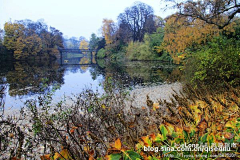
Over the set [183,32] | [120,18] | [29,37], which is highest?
[120,18]

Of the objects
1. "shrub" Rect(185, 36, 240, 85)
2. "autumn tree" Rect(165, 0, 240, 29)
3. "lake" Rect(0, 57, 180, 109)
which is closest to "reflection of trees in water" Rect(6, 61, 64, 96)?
"lake" Rect(0, 57, 180, 109)

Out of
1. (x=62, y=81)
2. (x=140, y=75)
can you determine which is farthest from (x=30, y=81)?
(x=140, y=75)

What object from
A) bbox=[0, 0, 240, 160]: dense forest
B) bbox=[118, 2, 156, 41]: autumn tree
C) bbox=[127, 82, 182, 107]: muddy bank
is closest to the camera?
bbox=[0, 0, 240, 160]: dense forest

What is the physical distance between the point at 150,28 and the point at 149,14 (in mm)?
7664

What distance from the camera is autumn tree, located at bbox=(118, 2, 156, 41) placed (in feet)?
182

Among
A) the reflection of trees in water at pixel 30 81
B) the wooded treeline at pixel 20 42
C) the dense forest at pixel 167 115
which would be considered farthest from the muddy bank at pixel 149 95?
the wooded treeline at pixel 20 42

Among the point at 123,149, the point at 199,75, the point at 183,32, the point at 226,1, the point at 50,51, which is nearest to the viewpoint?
the point at 123,149

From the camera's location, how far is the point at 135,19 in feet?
187

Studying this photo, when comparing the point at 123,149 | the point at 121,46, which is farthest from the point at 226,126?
the point at 121,46

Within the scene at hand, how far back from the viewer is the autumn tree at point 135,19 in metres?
55.4

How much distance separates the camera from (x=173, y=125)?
2.03 metres

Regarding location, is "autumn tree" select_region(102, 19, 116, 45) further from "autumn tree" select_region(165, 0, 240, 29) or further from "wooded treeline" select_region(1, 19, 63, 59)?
"autumn tree" select_region(165, 0, 240, 29)

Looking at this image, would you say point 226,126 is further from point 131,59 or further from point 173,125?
point 131,59

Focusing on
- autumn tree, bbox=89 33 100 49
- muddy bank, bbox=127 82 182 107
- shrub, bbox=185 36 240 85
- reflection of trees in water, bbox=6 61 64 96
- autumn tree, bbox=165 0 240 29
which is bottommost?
muddy bank, bbox=127 82 182 107
